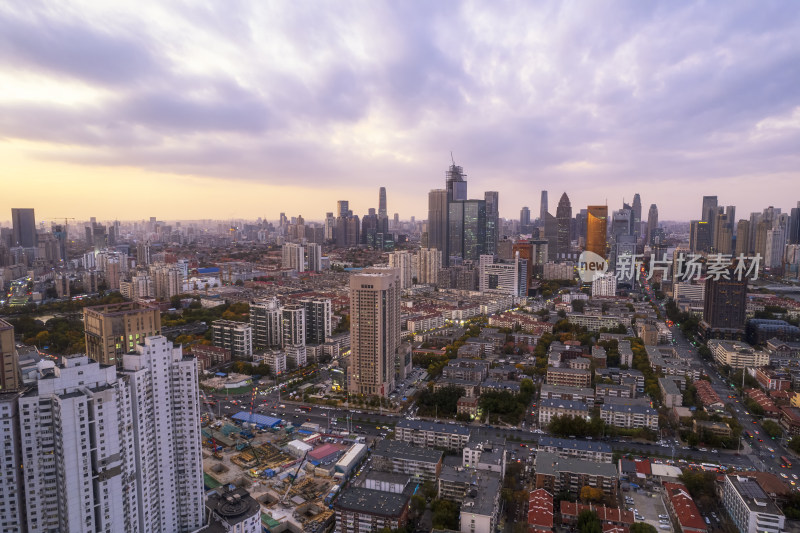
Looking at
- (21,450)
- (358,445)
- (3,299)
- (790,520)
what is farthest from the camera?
(3,299)

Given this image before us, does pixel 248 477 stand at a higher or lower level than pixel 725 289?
lower

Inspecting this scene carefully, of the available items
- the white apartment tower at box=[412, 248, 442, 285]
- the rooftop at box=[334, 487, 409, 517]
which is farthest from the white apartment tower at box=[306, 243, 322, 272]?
the rooftop at box=[334, 487, 409, 517]

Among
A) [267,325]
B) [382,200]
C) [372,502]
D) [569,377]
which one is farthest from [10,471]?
[382,200]

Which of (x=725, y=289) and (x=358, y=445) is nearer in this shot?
(x=358, y=445)

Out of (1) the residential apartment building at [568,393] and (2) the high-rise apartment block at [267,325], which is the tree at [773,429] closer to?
(1) the residential apartment building at [568,393]

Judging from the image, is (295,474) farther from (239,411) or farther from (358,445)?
(239,411)

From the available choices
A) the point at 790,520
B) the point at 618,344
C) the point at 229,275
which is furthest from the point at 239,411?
the point at 229,275

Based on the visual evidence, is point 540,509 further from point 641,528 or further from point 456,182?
point 456,182

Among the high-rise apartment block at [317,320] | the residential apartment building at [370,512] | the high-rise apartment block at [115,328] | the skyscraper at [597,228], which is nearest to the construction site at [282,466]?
the residential apartment building at [370,512]
